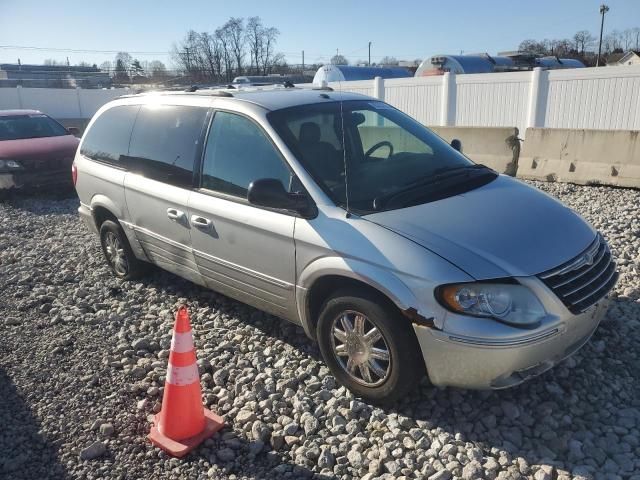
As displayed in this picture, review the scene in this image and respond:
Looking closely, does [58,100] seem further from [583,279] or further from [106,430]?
[583,279]

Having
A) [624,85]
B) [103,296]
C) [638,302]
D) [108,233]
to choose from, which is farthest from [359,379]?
[624,85]

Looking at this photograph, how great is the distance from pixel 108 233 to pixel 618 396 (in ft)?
15.9

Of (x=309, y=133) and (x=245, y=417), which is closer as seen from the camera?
(x=245, y=417)

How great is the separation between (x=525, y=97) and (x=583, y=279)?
1196cm

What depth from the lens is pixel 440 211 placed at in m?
3.34

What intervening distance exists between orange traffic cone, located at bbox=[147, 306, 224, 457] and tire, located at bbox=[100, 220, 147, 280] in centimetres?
263

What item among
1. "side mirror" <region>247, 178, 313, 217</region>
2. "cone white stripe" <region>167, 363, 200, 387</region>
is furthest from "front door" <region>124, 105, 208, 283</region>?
"cone white stripe" <region>167, 363, 200, 387</region>

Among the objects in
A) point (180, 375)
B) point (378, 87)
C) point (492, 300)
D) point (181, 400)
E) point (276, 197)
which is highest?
point (378, 87)

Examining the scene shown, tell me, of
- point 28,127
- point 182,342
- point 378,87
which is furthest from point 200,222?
point 378,87

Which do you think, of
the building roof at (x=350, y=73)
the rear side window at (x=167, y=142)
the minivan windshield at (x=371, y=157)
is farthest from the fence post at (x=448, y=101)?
the rear side window at (x=167, y=142)

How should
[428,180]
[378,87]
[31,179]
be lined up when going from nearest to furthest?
[428,180] → [31,179] → [378,87]

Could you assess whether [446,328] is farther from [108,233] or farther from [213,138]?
[108,233]

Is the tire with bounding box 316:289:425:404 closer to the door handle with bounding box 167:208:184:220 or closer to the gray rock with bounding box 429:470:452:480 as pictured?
the gray rock with bounding box 429:470:452:480

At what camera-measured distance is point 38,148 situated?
10062mm
